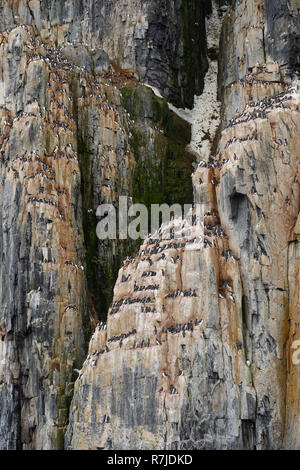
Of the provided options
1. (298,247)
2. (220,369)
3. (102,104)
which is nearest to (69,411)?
(220,369)

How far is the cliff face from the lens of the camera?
70312 millimetres

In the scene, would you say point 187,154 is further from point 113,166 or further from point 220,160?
point 220,160

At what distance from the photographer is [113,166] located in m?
93.4

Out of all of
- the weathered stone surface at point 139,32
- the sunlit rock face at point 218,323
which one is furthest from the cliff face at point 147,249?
the weathered stone surface at point 139,32

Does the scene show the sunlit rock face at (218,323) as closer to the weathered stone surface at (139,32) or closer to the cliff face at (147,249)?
the cliff face at (147,249)

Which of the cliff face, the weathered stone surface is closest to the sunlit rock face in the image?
the cliff face

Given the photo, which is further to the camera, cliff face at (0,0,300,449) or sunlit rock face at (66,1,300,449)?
cliff face at (0,0,300,449)

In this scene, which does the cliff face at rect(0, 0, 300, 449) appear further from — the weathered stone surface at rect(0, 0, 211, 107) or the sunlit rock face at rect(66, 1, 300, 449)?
the weathered stone surface at rect(0, 0, 211, 107)

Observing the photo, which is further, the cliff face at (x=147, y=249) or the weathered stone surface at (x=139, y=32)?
the weathered stone surface at (x=139, y=32)

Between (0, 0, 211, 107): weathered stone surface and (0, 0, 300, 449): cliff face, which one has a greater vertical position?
(0, 0, 211, 107): weathered stone surface

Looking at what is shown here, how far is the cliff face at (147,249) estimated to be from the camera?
2768 inches

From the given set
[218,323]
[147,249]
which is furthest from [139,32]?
[218,323]
